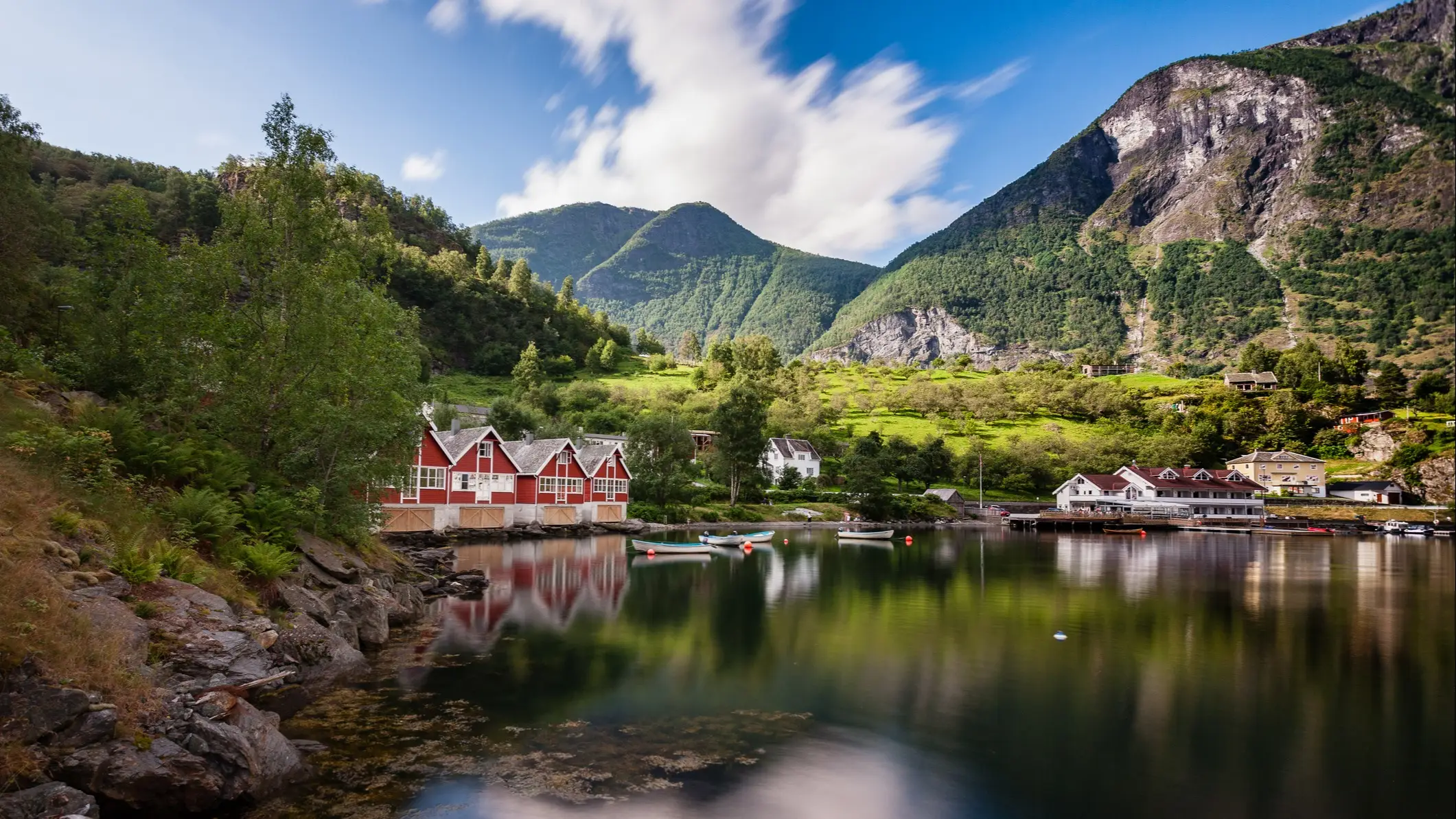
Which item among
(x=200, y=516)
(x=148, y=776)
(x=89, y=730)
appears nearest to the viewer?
(x=89, y=730)

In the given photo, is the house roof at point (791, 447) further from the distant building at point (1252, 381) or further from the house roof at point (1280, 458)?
the distant building at point (1252, 381)

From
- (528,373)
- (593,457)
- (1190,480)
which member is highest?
(528,373)

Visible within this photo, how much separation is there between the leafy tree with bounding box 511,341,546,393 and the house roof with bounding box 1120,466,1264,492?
81.9m

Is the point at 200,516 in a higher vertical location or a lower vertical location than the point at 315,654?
higher

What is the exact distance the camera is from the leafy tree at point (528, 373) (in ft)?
355

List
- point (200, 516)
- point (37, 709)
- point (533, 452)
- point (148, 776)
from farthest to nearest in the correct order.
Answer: point (533, 452) < point (200, 516) < point (148, 776) < point (37, 709)

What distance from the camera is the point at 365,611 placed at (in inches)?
754

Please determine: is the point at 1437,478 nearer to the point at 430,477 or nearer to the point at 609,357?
the point at 430,477

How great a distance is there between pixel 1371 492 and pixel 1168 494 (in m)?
28.4

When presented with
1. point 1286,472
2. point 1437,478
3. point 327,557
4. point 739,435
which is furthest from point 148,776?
point 1286,472

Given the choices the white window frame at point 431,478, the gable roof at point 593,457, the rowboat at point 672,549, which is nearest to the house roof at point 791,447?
the gable roof at point 593,457

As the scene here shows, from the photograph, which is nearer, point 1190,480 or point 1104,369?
point 1190,480

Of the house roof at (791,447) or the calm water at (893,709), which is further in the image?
the house roof at (791,447)

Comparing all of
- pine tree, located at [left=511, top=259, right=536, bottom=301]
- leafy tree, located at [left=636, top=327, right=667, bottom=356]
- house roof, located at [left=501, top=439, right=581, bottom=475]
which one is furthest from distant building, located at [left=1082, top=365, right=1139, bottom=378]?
house roof, located at [left=501, top=439, right=581, bottom=475]
